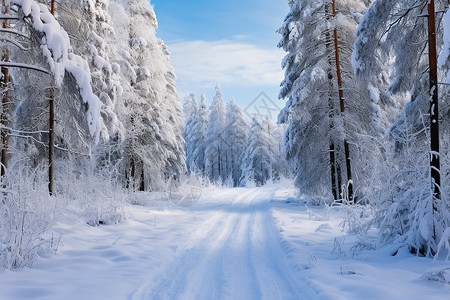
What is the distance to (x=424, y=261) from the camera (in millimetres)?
5320

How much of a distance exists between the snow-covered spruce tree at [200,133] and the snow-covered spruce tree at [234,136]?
12.1 ft

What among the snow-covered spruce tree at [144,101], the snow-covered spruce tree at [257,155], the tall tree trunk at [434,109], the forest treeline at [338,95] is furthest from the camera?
the snow-covered spruce tree at [257,155]

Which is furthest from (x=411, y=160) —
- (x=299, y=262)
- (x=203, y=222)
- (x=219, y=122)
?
(x=219, y=122)

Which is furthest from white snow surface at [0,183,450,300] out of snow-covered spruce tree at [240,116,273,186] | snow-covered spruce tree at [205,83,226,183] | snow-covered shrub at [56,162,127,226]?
snow-covered spruce tree at [205,83,226,183]

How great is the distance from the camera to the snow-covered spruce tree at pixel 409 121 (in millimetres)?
5578

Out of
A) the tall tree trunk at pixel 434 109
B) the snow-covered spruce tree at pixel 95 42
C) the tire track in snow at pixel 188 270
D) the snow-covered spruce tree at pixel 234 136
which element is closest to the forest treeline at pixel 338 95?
the tall tree trunk at pixel 434 109

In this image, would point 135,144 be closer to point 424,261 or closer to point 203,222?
point 203,222

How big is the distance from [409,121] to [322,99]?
6.57 m

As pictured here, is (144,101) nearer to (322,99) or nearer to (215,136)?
(322,99)

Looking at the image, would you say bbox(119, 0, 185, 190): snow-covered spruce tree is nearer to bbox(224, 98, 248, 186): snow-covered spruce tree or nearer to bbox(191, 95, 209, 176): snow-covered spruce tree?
bbox(224, 98, 248, 186): snow-covered spruce tree

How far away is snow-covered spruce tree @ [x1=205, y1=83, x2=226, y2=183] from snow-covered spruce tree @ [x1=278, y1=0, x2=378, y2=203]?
31354 mm

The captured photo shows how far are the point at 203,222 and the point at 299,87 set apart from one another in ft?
24.9

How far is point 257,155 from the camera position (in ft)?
150

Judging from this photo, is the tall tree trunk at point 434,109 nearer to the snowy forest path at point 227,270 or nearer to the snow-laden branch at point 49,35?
the snowy forest path at point 227,270
